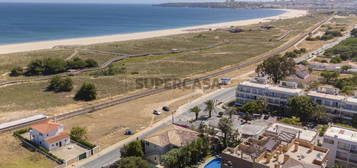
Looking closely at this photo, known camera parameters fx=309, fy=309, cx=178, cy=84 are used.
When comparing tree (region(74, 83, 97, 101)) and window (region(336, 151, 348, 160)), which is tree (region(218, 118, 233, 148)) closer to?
window (region(336, 151, 348, 160))

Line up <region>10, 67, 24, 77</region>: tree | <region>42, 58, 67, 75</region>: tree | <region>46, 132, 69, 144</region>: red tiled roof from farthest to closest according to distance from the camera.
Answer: <region>42, 58, 67, 75</region>: tree, <region>10, 67, 24, 77</region>: tree, <region>46, 132, 69, 144</region>: red tiled roof

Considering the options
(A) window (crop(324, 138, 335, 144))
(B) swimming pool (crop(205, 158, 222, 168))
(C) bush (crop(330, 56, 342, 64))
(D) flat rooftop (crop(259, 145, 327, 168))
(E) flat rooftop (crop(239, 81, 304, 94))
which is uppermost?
(E) flat rooftop (crop(239, 81, 304, 94))

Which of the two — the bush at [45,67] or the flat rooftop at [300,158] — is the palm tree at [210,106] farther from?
the bush at [45,67]

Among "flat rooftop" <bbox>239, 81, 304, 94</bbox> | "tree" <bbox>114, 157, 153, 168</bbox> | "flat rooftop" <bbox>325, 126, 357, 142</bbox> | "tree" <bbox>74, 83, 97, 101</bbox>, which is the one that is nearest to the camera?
"tree" <bbox>114, 157, 153, 168</bbox>

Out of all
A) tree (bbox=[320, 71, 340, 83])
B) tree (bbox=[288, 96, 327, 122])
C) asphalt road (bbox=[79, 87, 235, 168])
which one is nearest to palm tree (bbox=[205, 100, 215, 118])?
asphalt road (bbox=[79, 87, 235, 168])

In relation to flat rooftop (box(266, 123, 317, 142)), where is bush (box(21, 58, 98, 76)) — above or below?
above

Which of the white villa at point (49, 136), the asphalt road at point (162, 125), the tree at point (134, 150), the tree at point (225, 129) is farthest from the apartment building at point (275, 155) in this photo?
the white villa at point (49, 136)
